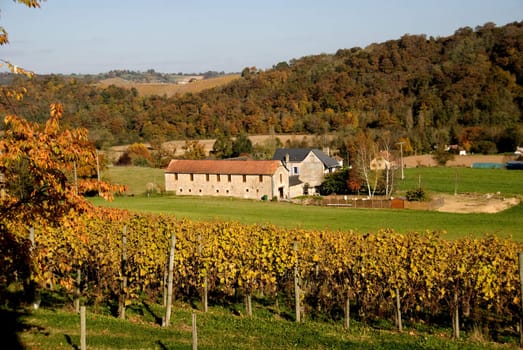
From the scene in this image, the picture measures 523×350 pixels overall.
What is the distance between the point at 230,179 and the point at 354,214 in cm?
1822

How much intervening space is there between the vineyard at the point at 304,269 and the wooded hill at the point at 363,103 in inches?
3221

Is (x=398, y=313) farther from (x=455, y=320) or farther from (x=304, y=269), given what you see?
(x=304, y=269)

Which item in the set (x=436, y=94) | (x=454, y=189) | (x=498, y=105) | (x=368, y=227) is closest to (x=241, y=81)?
(x=436, y=94)

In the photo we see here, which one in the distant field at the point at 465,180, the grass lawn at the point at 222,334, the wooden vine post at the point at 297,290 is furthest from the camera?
the distant field at the point at 465,180

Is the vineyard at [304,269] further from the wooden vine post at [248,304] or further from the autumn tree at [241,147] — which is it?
the autumn tree at [241,147]

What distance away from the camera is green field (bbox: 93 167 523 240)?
36688 millimetres

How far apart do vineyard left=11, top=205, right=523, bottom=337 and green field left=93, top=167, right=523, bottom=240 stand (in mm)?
16543

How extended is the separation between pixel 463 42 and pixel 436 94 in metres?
41.6

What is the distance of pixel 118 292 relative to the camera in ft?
43.9

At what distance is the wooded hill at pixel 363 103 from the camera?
106 m

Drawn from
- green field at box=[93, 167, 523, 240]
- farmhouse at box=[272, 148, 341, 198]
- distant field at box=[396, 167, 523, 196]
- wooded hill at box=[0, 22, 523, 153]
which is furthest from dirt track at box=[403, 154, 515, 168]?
farmhouse at box=[272, 148, 341, 198]

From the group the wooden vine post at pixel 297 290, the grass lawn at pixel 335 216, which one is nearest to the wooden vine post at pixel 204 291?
the wooden vine post at pixel 297 290

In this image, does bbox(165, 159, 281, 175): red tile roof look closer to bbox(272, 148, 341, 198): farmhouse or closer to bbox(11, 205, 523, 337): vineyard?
bbox(272, 148, 341, 198): farmhouse

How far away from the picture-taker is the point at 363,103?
5290 inches
